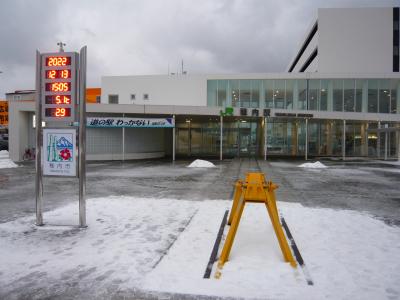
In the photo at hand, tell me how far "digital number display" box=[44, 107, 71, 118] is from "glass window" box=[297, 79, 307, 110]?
32.4 m

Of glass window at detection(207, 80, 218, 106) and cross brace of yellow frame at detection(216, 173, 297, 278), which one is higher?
glass window at detection(207, 80, 218, 106)

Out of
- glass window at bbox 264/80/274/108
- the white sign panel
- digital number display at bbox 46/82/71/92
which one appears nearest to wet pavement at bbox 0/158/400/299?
the white sign panel

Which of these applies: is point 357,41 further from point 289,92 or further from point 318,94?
point 289,92

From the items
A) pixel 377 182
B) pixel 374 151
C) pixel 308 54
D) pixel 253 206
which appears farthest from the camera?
pixel 308 54

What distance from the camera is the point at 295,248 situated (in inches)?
221

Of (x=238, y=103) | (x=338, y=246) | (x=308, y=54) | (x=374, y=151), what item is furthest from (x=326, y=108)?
(x=338, y=246)

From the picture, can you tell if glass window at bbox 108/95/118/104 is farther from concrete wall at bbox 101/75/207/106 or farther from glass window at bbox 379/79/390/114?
glass window at bbox 379/79/390/114

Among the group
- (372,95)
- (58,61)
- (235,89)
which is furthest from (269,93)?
(58,61)

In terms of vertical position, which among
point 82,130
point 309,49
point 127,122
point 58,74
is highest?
point 309,49

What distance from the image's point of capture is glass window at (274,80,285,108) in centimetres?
3619

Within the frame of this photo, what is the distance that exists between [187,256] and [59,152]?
4046mm

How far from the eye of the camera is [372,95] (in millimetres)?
35625

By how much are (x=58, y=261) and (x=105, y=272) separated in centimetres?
94

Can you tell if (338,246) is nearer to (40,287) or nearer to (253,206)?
(253,206)
